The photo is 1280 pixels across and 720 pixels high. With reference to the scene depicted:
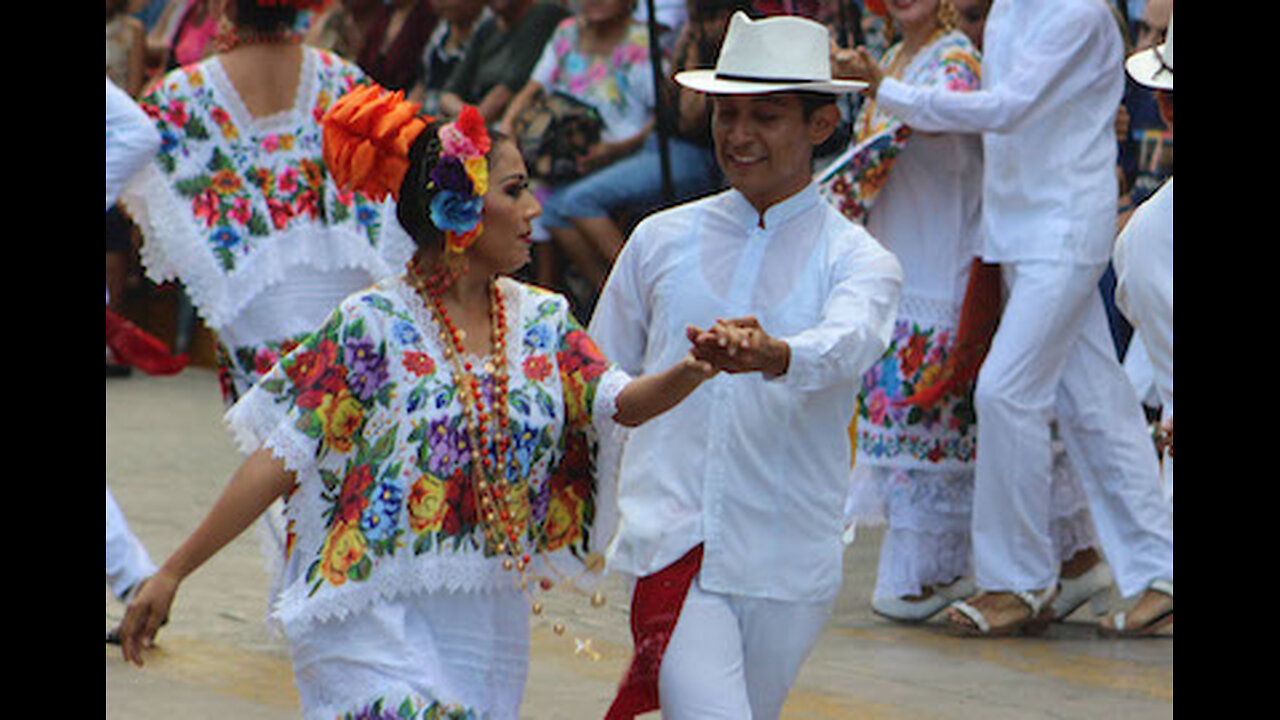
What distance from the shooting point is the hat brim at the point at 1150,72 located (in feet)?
14.5

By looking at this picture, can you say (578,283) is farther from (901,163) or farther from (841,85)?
(841,85)

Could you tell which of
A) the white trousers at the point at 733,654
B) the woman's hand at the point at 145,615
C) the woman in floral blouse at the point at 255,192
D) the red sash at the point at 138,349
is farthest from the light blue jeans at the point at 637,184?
the woman's hand at the point at 145,615

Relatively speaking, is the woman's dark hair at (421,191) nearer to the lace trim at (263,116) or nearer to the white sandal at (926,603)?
the lace trim at (263,116)

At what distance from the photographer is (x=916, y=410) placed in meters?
7.57

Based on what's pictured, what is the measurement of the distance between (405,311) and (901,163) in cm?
333

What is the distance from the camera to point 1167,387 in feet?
14.6

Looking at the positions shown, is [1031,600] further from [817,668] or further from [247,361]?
[247,361]

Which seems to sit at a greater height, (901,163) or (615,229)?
(901,163)

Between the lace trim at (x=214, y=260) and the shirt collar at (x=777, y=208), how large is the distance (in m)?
2.33

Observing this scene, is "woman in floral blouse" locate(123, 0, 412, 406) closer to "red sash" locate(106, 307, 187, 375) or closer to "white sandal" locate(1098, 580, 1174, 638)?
"red sash" locate(106, 307, 187, 375)

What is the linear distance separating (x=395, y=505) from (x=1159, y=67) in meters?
1.61
